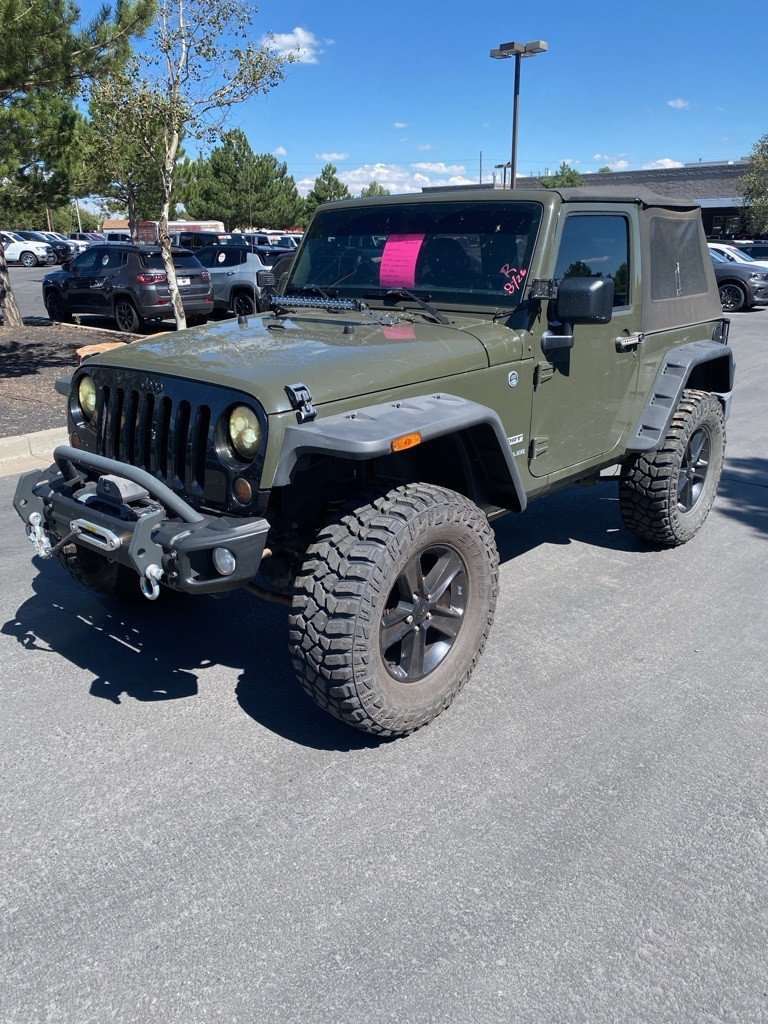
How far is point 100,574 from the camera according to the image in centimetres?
401

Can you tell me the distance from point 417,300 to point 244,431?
1342 mm

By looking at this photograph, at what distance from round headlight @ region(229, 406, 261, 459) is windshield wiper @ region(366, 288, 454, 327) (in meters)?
1.19

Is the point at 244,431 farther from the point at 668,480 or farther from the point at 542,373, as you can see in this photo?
the point at 668,480

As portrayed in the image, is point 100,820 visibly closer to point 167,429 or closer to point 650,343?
point 167,429

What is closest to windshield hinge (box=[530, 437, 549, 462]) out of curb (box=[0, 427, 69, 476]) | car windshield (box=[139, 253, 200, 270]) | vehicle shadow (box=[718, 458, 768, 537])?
vehicle shadow (box=[718, 458, 768, 537])

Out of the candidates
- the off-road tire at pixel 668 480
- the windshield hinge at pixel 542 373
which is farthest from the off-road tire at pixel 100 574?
the off-road tire at pixel 668 480

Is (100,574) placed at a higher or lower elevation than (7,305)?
lower

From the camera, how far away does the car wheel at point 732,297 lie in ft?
65.4

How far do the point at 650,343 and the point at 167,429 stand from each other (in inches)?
109

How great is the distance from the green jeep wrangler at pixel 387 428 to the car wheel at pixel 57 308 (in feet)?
41.8

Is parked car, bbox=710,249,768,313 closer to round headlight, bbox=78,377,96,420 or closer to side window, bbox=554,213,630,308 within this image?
side window, bbox=554,213,630,308

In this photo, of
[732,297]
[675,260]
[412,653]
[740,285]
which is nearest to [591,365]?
[675,260]

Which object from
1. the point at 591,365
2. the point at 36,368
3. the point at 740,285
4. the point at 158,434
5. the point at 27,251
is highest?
the point at 27,251

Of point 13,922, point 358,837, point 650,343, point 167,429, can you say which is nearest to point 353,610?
point 358,837
